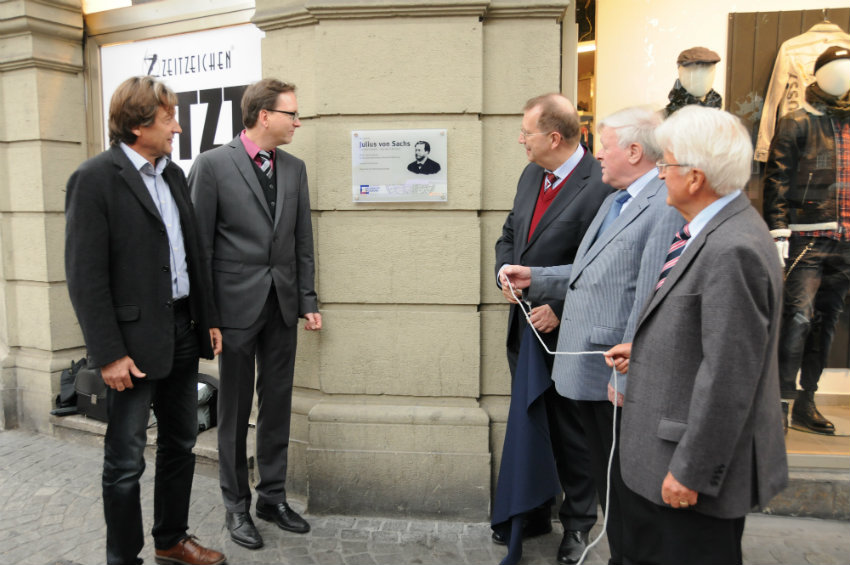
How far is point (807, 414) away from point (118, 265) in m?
4.05

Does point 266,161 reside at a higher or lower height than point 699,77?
lower

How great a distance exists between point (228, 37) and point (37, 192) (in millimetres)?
1977

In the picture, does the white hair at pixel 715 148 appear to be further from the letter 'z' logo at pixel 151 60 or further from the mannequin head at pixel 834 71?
the letter 'z' logo at pixel 151 60

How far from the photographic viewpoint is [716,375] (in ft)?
6.38

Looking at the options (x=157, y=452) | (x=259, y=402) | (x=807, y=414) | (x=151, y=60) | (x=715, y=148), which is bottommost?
(x=807, y=414)

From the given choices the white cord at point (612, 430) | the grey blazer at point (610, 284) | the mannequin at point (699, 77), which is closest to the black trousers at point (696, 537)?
the white cord at point (612, 430)

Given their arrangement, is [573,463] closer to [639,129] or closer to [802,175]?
[639,129]

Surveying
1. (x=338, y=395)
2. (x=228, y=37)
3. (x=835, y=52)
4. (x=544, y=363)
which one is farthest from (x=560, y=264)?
(x=228, y=37)

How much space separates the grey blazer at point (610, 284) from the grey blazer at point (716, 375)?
44 cm

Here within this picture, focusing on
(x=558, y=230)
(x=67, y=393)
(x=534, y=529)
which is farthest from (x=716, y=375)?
(x=67, y=393)

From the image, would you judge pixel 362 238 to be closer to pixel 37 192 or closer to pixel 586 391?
pixel 586 391

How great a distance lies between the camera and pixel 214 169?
3645 mm

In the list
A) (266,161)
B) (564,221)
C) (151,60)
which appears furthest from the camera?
(151,60)

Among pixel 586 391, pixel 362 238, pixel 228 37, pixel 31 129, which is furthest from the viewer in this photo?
pixel 31 129
